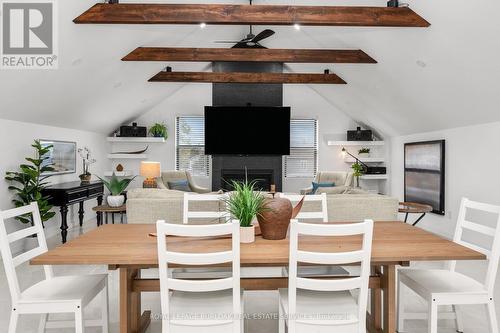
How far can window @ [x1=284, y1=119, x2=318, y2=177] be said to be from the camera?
28.3 feet

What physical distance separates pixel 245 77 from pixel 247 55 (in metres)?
1.22

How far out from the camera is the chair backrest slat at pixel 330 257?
1611mm

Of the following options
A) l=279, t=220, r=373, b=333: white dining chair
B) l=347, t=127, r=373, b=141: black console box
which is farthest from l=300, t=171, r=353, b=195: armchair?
l=279, t=220, r=373, b=333: white dining chair

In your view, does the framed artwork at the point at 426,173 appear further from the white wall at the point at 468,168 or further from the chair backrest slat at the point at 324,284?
the chair backrest slat at the point at 324,284

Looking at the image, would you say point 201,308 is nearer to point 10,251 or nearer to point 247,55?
point 10,251

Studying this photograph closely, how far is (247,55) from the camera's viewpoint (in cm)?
559

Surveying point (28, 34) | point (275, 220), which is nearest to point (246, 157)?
point (28, 34)

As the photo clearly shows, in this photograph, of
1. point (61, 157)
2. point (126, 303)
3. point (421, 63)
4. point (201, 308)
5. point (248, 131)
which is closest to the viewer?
point (201, 308)

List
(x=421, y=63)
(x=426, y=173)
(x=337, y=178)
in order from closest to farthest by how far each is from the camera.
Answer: (x=421, y=63) < (x=426, y=173) < (x=337, y=178)

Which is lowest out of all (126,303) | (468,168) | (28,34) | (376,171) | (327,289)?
(126,303)

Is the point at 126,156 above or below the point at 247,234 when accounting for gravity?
above

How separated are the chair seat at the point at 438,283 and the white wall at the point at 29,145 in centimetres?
451

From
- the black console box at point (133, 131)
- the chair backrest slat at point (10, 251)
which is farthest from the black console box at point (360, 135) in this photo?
the chair backrest slat at point (10, 251)

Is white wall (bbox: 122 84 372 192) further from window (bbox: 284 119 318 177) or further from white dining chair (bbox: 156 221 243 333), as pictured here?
white dining chair (bbox: 156 221 243 333)
